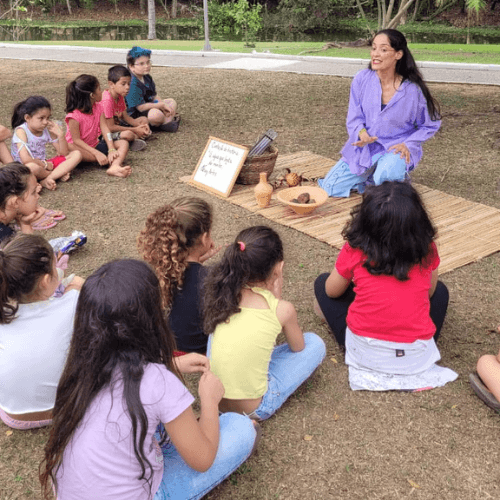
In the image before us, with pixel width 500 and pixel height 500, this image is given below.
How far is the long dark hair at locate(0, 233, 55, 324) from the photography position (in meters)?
2.12

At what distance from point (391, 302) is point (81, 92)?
392cm

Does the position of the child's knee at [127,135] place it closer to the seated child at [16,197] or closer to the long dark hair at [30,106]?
the long dark hair at [30,106]

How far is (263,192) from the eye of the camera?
15.1 feet

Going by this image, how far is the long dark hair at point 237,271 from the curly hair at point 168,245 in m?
0.28

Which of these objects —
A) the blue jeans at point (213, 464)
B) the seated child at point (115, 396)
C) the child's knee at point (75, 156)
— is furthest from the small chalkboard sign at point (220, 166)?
the seated child at point (115, 396)

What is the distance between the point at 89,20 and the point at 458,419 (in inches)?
1359

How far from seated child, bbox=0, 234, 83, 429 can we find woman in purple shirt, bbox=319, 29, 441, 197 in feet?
9.66

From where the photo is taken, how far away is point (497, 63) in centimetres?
1134

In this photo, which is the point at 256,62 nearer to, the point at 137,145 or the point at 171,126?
the point at 171,126

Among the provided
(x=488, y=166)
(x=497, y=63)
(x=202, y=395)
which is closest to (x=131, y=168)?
(x=488, y=166)

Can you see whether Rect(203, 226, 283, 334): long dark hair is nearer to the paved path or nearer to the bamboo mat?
the bamboo mat

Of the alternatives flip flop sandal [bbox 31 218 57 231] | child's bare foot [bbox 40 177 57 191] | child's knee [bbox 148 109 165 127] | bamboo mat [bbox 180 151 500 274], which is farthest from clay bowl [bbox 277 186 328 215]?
child's knee [bbox 148 109 165 127]

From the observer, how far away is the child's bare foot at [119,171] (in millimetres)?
5426

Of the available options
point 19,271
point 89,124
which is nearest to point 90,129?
point 89,124
